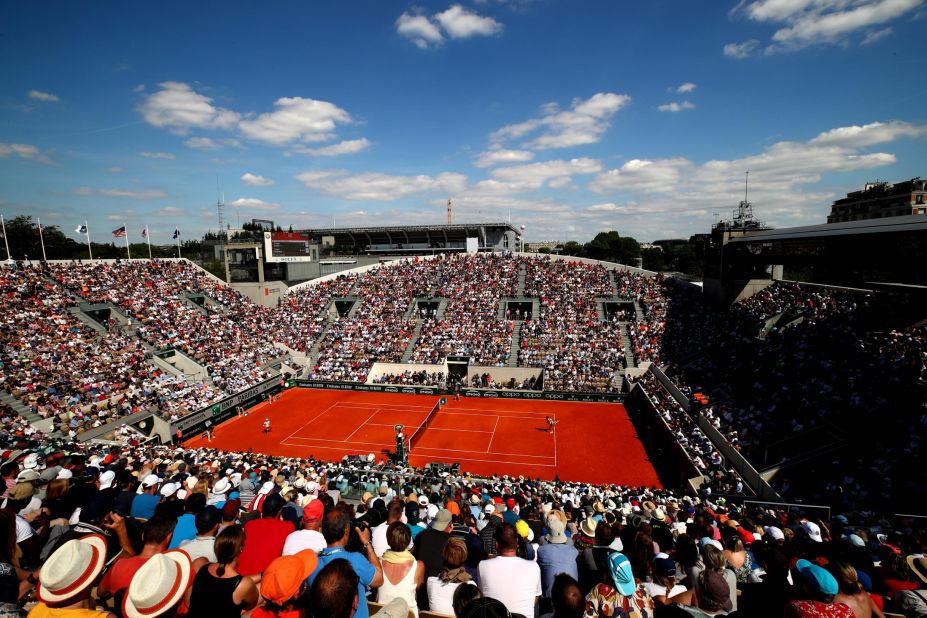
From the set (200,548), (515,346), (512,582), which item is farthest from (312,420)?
(512,582)

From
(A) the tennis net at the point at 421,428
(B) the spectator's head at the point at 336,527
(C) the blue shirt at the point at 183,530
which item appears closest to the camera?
(B) the spectator's head at the point at 336,527

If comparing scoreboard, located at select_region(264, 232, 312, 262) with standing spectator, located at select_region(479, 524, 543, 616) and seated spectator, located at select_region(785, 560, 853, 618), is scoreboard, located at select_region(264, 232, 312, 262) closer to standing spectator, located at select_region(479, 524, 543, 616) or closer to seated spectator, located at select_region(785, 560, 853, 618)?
standing spectator, located at select_region(479, 524, 543, 616)

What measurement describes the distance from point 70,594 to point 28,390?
26.8 m

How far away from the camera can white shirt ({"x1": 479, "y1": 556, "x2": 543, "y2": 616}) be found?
396 cm

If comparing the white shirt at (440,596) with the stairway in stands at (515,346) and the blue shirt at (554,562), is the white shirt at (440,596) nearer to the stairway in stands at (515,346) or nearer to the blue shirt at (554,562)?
the blue shirt at (554,562)

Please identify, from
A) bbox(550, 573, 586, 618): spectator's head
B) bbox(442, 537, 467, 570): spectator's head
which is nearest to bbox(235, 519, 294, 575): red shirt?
bbox(442, 537, 467, 570): spectator's head

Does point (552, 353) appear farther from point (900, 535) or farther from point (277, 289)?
point (277, 289)

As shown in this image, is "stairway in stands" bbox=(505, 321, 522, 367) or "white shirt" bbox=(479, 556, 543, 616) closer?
"white shirt" bbox=(479, 556, 543, 616)

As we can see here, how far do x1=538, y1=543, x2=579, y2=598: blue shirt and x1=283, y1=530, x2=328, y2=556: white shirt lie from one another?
2433mm

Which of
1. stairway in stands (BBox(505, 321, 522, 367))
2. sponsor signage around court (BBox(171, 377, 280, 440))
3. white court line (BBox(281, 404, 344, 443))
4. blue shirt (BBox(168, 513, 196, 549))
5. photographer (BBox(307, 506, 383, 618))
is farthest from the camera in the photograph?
stairway in stands (BBox(505, 321, 522, 367))

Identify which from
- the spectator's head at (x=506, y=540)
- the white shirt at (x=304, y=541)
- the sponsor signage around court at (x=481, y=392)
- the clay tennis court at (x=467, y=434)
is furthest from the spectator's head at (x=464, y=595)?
the sponsor signage around court at (x=481, y=392)

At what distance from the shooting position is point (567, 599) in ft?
10.8

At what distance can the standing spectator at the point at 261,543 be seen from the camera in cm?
420

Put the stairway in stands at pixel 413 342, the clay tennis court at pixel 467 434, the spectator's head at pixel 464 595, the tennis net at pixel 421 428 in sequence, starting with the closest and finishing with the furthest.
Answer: the spectator's head at pixel 464 595 < the clay tennis court at pixel 467 434 < the tennis net at pixel 421 428 < the stairway in stands at pixel 413 342
